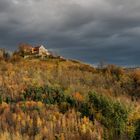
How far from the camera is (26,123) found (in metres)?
64.2

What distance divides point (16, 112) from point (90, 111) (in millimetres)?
10828

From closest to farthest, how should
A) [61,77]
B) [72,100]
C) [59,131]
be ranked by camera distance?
[59,131] → [72,100] → [61,77]

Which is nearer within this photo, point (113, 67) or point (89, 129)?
point (89, 129)

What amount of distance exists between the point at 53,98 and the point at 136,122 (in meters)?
17.3

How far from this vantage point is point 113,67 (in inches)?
6452

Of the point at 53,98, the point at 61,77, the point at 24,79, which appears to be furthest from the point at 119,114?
the point at 61,77

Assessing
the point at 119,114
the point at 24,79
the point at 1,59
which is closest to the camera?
the point at 119,114

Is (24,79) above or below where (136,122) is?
above

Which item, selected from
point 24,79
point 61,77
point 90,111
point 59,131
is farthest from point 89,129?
point 61,77

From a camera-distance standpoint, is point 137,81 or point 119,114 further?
point 137,81

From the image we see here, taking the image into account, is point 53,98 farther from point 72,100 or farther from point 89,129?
point 89,129

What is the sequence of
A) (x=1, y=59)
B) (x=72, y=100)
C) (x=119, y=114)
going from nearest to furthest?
(x=119, y=114)
(x=72, y=100)
(x=1, y=59)

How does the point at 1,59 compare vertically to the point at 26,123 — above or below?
above

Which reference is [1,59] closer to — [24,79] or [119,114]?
[24,79]
